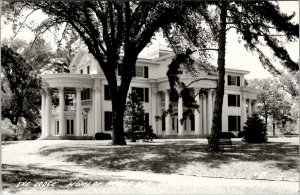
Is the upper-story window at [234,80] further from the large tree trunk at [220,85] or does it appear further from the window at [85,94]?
the large tree trunk at [220,85]

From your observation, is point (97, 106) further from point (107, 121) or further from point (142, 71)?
point (142, 71)

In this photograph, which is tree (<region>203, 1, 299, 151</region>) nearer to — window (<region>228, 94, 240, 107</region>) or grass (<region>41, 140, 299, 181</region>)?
grass (<region>41, 140, 299, 181</region>)

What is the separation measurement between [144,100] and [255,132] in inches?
630

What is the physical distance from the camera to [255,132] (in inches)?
1208

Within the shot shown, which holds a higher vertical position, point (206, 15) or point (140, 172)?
point (206, 15)

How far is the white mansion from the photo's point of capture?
40.7m

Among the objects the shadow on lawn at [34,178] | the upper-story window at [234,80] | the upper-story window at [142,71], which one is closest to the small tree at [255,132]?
the upper-story window at [142,71]

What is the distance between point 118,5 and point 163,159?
11933mm

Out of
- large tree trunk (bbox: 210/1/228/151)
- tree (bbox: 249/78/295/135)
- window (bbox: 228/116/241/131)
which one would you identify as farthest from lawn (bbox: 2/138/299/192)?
tree (bbox: 249/78/295/135)

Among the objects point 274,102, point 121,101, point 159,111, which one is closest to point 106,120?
point 159,111

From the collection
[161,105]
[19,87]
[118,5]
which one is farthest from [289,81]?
[19,87]

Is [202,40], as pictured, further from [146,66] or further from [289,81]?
[289,81]

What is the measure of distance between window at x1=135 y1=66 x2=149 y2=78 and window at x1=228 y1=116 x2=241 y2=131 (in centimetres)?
1049

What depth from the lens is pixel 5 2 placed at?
25.2 metres
